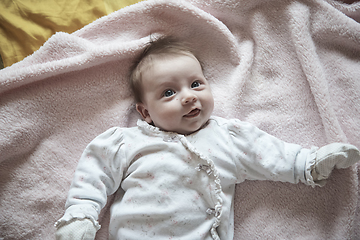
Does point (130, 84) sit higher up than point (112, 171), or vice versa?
point (130, 84)

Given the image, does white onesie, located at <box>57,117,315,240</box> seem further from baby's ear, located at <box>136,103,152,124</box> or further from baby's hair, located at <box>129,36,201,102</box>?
baby's hair, located at <box>129,36,201,102</box>

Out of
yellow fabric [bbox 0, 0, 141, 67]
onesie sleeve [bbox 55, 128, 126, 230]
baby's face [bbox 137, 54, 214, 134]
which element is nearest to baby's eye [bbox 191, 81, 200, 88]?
baby's face [bbox 137, 54, 214, 134]

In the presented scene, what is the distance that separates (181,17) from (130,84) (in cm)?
34

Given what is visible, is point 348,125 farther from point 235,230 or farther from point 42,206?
point 42,206

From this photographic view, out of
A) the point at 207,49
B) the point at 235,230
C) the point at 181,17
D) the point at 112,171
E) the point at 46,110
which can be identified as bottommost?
the point at 235,230

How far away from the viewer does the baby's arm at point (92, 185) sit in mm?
917

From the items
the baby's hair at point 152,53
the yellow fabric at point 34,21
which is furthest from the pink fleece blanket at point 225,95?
the yellow fabric at point 34,21

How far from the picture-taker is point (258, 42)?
126 cm

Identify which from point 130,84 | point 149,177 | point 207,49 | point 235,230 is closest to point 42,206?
point 149,177

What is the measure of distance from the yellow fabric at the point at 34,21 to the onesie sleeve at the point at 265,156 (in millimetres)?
796

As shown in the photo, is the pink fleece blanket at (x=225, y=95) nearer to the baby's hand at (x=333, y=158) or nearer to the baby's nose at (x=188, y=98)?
the baby's hand at (x=333, y=158)

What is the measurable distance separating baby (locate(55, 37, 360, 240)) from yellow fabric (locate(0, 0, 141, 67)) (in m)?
0.43

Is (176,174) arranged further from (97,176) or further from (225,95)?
(225,95)

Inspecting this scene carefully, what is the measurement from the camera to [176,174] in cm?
102
